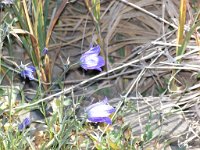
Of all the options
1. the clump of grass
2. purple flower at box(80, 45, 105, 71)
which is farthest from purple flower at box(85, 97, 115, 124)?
purple flower at box(80, 45, 105, 71)

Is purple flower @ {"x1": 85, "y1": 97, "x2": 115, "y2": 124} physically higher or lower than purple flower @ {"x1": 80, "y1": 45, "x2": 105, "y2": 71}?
lower

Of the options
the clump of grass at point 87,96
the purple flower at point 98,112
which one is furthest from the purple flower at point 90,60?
the purple flower at point 98,112

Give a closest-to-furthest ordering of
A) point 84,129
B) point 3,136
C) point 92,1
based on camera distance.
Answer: point 3,136 → point 84,129 → point 92,1

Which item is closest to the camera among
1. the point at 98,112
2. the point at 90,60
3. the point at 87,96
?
the point at 98,112

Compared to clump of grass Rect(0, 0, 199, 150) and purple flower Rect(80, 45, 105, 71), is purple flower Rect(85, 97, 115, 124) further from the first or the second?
purple flower Rect(80, 45, 105, 71)

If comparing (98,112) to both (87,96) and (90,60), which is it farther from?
(87,96)

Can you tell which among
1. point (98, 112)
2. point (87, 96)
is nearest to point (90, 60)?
point (98, 112)

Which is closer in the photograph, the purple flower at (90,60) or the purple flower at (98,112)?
the purple flower at (98,112)

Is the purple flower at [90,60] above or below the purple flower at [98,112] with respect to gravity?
above

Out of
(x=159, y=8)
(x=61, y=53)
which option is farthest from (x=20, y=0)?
(x=159, y=8)

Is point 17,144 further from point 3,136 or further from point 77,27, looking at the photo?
point 77,27

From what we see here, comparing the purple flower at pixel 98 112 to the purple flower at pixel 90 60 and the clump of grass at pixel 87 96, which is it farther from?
the purple flower at pixel 90 60
